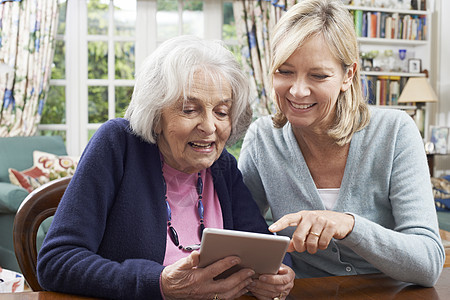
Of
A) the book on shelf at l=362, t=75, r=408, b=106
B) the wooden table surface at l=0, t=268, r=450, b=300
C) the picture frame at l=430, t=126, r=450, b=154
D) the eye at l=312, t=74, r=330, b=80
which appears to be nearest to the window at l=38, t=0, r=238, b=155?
the book on shelf at l=362, t=75, r=408, b=106

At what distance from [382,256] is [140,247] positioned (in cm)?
57

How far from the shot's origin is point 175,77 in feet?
4.11

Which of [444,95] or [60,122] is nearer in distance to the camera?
[60,122]

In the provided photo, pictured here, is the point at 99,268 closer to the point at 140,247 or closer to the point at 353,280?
the point at 140,247

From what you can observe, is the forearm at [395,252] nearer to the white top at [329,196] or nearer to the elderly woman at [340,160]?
the elderly woman at [340,160]

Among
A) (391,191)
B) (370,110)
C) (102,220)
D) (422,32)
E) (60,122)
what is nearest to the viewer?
(102,220)

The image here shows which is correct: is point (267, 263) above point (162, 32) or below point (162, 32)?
below

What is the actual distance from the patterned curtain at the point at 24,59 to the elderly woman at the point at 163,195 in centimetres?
389

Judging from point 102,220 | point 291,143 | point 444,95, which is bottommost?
point 102,220

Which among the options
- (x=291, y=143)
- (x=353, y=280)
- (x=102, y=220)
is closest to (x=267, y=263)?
(x=353, y=280)

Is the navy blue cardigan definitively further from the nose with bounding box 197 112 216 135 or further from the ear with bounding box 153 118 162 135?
the nose with bounding box 197 112 216 135

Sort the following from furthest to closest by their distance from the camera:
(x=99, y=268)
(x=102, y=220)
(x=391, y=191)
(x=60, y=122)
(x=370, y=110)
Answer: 1. (x=60, y=122)
2. (x=370, y=110)
3. (x=391, y=191)
4. (x=102, y=220)
5. (x=99, y=268)

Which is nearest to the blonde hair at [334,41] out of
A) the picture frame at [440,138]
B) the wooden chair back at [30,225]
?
the wooden chair back at [30,225]

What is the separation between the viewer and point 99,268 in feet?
3.53
